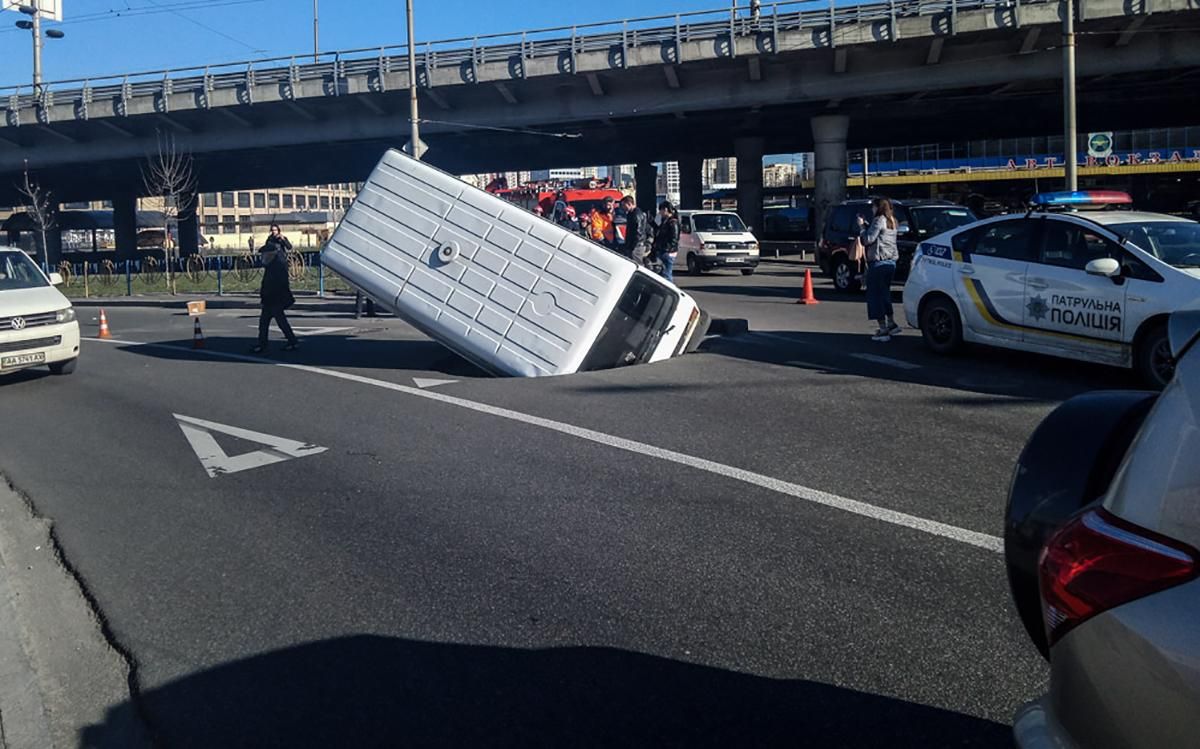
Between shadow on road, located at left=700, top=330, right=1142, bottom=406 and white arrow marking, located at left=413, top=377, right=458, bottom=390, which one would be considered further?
white arrow marking, located at left=413, top=377, right=458, bottom=390

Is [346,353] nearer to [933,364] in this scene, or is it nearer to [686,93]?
[933,364]

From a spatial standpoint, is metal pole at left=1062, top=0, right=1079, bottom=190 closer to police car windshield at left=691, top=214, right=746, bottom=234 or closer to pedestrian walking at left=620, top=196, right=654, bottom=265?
pedestrian walking at left=620, top=196, right=654, bottom=265

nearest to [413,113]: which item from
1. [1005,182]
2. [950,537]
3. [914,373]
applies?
[914,373]

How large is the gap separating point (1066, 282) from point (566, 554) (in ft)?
23.6

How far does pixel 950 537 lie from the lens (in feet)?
19.9

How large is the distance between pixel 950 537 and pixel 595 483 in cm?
251

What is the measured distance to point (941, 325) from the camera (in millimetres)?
12828

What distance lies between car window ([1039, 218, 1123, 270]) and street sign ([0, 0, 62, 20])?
3451 cm

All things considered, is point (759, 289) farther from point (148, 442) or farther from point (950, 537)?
point (950, 537)

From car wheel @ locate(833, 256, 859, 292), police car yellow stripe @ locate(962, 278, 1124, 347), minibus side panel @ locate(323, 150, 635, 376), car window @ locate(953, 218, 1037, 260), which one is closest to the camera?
police car yellow stripe @ locate(962, 278, 1124, 347)

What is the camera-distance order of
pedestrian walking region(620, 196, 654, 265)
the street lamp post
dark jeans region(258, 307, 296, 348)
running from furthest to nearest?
1. the street lamp post
2. pedestrian walking region(620, 196, 654, 265)
3. dark jeans region(258, 307, 296, 348)

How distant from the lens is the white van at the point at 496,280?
1222 centimetres

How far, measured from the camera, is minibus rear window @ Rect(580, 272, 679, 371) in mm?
12406

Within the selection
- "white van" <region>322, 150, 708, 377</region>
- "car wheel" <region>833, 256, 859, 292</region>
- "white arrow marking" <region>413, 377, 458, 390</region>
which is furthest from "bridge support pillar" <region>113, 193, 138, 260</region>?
"white arrow marking" <region>413, 377, 458, 390</region>
